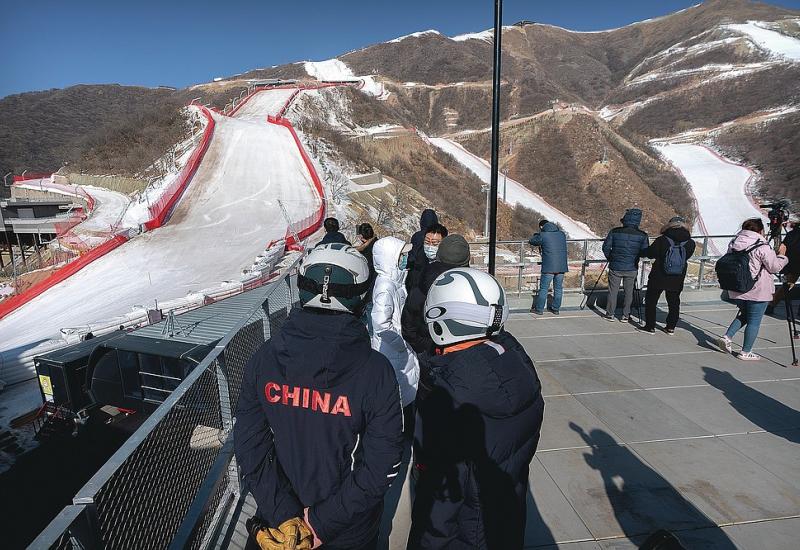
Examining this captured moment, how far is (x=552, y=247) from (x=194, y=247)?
1631 cm

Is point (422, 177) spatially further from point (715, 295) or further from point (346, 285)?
point (346, 285)

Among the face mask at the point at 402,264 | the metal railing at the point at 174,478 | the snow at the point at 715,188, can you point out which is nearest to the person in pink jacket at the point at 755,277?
the face mask at the point at 402,264

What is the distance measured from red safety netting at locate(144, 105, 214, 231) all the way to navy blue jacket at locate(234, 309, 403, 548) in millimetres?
22353

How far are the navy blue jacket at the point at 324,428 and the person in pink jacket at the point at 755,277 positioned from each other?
20.7ft

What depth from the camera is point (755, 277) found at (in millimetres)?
6020

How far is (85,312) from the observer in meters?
14.4

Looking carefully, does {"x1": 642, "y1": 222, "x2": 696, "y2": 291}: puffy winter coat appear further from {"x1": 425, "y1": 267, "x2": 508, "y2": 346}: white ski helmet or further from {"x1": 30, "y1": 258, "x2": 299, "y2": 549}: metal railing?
{"x1": 30, "y1": 258, "x2": 299, "y2": 549}: metal railing

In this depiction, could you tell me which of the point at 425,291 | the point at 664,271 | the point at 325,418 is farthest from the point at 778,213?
the point at 325,418

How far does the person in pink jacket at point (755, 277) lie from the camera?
19.5ft

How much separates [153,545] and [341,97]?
211ft

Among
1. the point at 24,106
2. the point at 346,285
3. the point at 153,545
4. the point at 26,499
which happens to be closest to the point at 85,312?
the point at 26,499

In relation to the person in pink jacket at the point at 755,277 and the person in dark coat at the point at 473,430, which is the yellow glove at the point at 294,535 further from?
the person in pink jacket at the point at 755,277

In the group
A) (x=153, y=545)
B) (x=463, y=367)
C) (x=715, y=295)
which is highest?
(x=463, y=367)

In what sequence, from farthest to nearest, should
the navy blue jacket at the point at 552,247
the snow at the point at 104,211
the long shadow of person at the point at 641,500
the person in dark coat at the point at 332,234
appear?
the snow at the point at 104,211 → the navy blue jacket at the point at 552,247 → the person in dark coat at the point at 332,234 → the long shadow of person at the point at 641,500
